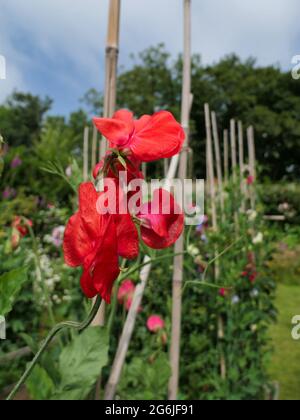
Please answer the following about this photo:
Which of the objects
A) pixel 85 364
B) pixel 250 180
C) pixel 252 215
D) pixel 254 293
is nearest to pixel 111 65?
pixel 85 364

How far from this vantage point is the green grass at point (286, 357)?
129 inches

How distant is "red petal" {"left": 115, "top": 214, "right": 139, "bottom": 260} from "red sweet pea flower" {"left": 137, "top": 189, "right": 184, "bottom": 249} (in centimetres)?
3

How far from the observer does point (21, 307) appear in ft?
7.85

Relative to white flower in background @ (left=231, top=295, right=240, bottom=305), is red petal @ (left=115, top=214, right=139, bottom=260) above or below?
above

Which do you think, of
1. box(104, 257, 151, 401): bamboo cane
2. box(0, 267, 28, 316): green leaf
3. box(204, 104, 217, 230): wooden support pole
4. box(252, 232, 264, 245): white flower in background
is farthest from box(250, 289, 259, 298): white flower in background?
box(0, 267, 28, 316): green leaf

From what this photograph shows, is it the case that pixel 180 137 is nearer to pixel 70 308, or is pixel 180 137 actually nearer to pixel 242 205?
pixel 70 308

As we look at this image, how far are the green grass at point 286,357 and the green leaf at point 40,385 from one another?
2.69m

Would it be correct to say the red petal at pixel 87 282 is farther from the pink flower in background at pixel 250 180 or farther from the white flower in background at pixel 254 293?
the pink flower in background at pixel 250 180

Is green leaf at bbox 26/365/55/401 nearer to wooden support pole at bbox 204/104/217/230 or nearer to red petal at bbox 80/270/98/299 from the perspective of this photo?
red petal at bbox 80/270/98/299

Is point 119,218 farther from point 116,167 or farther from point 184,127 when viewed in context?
point 184,127

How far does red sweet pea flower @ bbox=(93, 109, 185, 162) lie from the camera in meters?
0.34

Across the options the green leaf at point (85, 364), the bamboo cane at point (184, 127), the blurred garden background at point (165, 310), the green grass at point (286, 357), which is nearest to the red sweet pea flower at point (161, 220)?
the blurred garden background at point (165, 310)

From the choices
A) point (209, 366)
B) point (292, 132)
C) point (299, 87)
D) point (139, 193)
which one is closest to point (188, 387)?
point (209, 366)

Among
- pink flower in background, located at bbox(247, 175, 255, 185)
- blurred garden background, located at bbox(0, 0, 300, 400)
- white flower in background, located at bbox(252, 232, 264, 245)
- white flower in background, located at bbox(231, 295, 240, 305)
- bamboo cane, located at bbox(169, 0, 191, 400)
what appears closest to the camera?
blurred garden background, located at bbox(0, 0, 300, 400)
